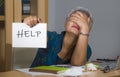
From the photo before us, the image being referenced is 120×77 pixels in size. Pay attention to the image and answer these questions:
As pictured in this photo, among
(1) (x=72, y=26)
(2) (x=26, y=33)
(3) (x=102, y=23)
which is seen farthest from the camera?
(3) (x=102, y=23)

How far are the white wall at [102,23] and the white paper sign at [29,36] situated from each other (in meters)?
1.46

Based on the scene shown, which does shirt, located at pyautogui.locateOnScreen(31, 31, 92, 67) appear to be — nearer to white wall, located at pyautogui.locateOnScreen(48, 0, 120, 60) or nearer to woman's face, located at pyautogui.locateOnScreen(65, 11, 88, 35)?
woman's face, located at pyautogui.locateOnScreen(65, 11, 88, 35)

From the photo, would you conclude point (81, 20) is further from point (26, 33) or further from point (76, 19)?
point (26, 33)

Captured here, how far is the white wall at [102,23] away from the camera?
6.92 feet

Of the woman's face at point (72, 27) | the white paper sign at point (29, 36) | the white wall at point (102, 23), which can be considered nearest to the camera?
the white paper sign at point (29, 36)

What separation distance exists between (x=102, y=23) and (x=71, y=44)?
1.13m

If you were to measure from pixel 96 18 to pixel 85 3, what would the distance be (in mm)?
176

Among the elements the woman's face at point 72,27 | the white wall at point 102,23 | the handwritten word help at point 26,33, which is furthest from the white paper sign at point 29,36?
the white wall at point 102,23

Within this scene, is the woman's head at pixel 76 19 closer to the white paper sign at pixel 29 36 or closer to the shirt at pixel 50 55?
the shirt at pixel 50 55

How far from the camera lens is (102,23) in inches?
84.1

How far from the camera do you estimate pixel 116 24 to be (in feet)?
6.95

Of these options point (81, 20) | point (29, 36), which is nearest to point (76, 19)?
point (81, 20)

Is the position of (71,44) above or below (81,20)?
below

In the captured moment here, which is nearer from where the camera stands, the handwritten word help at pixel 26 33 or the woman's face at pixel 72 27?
the handwritten word help at pixel 26 33
